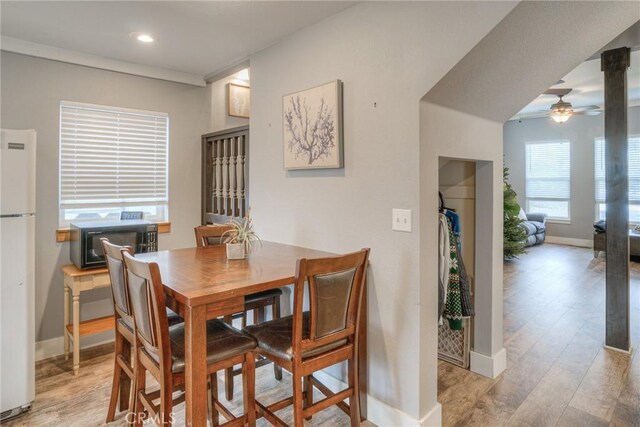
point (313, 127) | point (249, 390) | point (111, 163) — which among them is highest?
point (313, 127)

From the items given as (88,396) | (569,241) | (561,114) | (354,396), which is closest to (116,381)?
(88,396)

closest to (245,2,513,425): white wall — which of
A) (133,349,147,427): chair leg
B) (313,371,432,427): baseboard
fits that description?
(313,371,432,427): baseboard

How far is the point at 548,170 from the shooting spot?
852cm

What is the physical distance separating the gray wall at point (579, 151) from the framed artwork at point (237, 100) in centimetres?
731

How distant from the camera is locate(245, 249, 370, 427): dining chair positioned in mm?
1713

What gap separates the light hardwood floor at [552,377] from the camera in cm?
225

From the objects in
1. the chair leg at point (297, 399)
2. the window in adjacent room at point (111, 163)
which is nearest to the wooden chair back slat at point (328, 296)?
the chair leg at point (297, 399)

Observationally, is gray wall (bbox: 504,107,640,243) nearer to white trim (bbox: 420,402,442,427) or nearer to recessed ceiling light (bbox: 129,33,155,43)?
white trim (bbox: 420,402,442,427)

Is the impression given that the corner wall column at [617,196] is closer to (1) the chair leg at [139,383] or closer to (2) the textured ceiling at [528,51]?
(2) the textured ceiling at [528,51]

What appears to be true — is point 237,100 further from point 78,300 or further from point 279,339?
point 279,339

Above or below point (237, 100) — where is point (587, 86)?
above

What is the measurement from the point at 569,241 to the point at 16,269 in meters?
9.61

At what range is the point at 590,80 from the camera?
18.1ft

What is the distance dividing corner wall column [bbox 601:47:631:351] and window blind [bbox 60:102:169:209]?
160 inches
